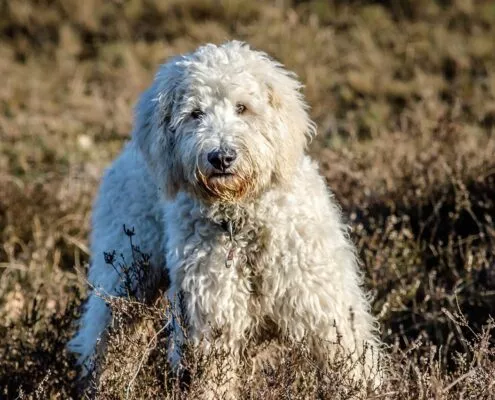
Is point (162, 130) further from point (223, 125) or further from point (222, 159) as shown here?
point (222, 159)

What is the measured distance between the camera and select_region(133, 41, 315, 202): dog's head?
459cm

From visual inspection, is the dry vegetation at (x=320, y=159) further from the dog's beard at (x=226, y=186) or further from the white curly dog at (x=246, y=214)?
the dog's beard at (x=226, y=186)

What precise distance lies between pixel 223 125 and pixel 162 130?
39 cm

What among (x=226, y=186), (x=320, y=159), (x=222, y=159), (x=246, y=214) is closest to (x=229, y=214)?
(x=246, y=214)

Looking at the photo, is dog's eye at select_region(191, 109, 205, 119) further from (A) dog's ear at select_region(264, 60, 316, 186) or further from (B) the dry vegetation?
(B) the dry vegetation

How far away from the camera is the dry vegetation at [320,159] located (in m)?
4.53

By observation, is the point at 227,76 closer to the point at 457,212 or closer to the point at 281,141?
the point at 281,141

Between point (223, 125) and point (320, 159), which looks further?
point (320, 159)

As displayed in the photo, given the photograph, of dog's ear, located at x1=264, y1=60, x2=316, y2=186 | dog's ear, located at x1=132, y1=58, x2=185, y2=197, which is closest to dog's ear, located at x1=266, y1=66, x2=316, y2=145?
dog's ear, located at x1=264, y1=60, x2=316, y2=186

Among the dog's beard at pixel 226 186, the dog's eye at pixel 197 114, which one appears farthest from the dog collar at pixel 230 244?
the dog's eye at pixel 197 114

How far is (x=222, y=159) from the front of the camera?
4516mm

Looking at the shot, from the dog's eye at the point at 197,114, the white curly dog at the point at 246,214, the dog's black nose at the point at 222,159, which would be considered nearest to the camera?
the dog's black nose at the point at 222,159

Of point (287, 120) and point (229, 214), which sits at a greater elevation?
point (287, 120)

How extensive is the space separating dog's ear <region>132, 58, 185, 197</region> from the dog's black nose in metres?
0.37
